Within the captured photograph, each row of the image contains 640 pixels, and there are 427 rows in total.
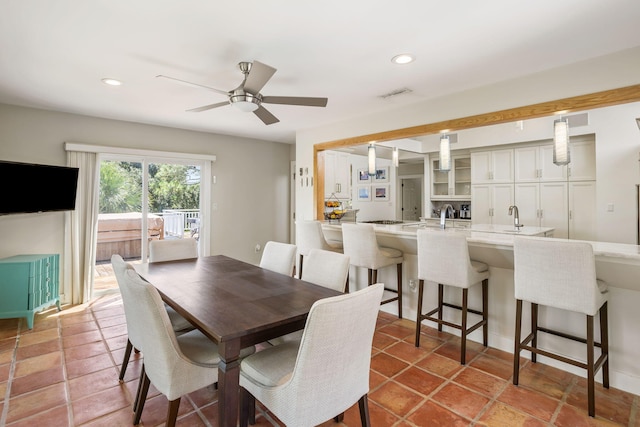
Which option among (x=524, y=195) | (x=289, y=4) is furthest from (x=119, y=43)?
(x=524, y=195)

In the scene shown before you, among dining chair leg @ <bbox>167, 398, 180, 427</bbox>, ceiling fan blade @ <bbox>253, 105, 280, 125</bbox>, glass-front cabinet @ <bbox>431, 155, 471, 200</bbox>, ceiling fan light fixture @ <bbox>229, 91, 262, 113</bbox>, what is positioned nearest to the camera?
dining chair leg @ <bbox>167, 398, 180, 427</bbox>

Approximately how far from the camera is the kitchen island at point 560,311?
7.08 ft

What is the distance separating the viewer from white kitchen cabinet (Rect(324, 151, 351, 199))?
5.58 meters

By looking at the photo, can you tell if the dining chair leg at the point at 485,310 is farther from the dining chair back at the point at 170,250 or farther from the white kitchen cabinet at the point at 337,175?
the white kitchen cabinet at the point at 337,175

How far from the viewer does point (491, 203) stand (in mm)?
5910

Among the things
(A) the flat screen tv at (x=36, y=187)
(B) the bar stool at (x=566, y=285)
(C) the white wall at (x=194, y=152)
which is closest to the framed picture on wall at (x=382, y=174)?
(C) the white wall at (x=194, y=152)

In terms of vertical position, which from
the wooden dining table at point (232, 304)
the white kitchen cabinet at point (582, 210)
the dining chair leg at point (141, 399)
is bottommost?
the dining chair leg at point (141, 399)

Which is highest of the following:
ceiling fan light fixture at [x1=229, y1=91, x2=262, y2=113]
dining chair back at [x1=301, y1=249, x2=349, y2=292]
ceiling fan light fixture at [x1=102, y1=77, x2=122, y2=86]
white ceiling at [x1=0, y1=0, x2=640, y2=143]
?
ceiling fan light fixture at [x1=102, y1=77, x2=122, y2=86]

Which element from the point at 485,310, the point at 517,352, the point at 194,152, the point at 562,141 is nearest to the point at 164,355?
the point at 517,352

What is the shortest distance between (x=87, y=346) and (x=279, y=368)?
2335 mm

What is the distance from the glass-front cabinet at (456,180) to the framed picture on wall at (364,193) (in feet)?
4.54

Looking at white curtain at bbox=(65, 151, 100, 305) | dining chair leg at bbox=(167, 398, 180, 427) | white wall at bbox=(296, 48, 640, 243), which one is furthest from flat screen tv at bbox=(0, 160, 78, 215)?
dining chair leg at bbox=(167, 398, 180, 427)

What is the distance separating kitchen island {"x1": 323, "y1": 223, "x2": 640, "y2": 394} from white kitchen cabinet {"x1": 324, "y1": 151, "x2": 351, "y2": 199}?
7.28 feet

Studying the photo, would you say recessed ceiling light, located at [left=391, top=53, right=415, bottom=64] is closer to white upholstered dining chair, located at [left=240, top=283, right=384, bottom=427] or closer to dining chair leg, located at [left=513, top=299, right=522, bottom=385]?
white upholstered dining chair, located at [left=240, top=283, right=384, bottom=427]
